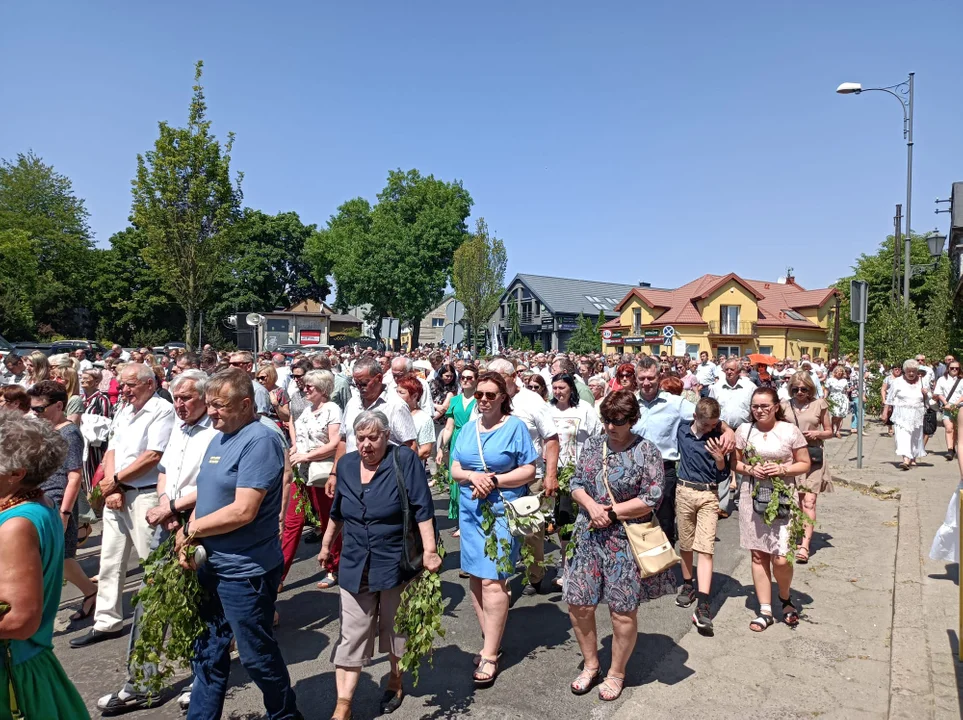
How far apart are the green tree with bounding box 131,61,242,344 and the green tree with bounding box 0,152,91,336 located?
31341 mm

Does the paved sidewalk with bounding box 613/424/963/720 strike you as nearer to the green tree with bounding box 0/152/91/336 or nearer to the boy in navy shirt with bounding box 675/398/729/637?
the boy in navy shirt with bounding box 675/398/729/637

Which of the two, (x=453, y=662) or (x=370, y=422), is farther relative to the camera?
(x=453, y=662)

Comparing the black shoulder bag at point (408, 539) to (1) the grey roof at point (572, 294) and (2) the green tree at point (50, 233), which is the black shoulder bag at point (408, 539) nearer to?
(2) the green tree at point (50, 233)

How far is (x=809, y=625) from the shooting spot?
5.19 m

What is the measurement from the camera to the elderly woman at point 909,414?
11680 millimetres

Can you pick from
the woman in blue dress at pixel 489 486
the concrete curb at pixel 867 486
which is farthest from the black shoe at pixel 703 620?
the concrete curb at pixel 867 486

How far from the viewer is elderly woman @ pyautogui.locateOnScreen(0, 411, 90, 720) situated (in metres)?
2.21

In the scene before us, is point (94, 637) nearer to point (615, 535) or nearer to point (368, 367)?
point (368, 367)

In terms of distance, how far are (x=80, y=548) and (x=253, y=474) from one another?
5.27m

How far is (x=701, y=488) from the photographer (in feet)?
17.8

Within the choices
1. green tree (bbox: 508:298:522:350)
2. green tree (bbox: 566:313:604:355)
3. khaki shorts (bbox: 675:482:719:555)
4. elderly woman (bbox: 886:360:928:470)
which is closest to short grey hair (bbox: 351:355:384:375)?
khaki shorts (bbox: 675:482:719:555)

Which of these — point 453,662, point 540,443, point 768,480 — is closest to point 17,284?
point 540,443

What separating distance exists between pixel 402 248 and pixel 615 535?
53695 mm

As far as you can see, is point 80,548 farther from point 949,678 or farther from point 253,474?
point 949,678
